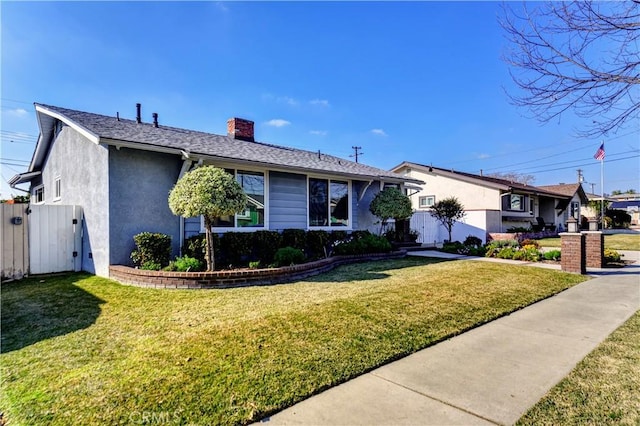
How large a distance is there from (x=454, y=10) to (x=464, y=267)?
638 centimetres

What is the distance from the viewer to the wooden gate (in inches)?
310

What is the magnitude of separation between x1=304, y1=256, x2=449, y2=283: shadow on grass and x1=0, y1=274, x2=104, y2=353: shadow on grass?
434 cm

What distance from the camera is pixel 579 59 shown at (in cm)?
356

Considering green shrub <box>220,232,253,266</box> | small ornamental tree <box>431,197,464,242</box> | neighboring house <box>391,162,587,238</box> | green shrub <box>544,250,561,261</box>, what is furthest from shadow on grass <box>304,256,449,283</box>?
neighboring house <box>391,162,587,238</box>

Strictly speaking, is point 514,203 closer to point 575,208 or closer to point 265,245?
point 575,208

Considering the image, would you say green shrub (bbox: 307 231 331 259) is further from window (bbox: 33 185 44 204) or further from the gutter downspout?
window (bbox: 33 185 44 204)

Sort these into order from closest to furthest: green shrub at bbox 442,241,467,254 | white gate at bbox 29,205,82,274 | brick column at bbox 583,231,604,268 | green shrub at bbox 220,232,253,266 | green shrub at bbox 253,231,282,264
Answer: white gate at bbox 29,205,82,274, green shrub at bbox 220,232,253,266, green shrub at bbox 253,231,282,264, brick column at bbox 583,231,604,268, green shrub at bbox 442,241,467,254

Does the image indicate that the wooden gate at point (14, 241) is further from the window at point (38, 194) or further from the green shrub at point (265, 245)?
the window at point (38, 194)

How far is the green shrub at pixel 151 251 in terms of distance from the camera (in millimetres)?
7496

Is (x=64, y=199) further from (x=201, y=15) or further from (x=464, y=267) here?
(x=464, y=267)

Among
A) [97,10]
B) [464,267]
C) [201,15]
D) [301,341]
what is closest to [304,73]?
[201,15]

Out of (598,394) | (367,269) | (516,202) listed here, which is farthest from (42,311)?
(516,202)

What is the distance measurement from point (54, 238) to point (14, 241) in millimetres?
797

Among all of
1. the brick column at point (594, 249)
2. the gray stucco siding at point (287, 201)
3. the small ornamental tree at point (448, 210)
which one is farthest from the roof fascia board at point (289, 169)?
the brick column at point (594, 249)
